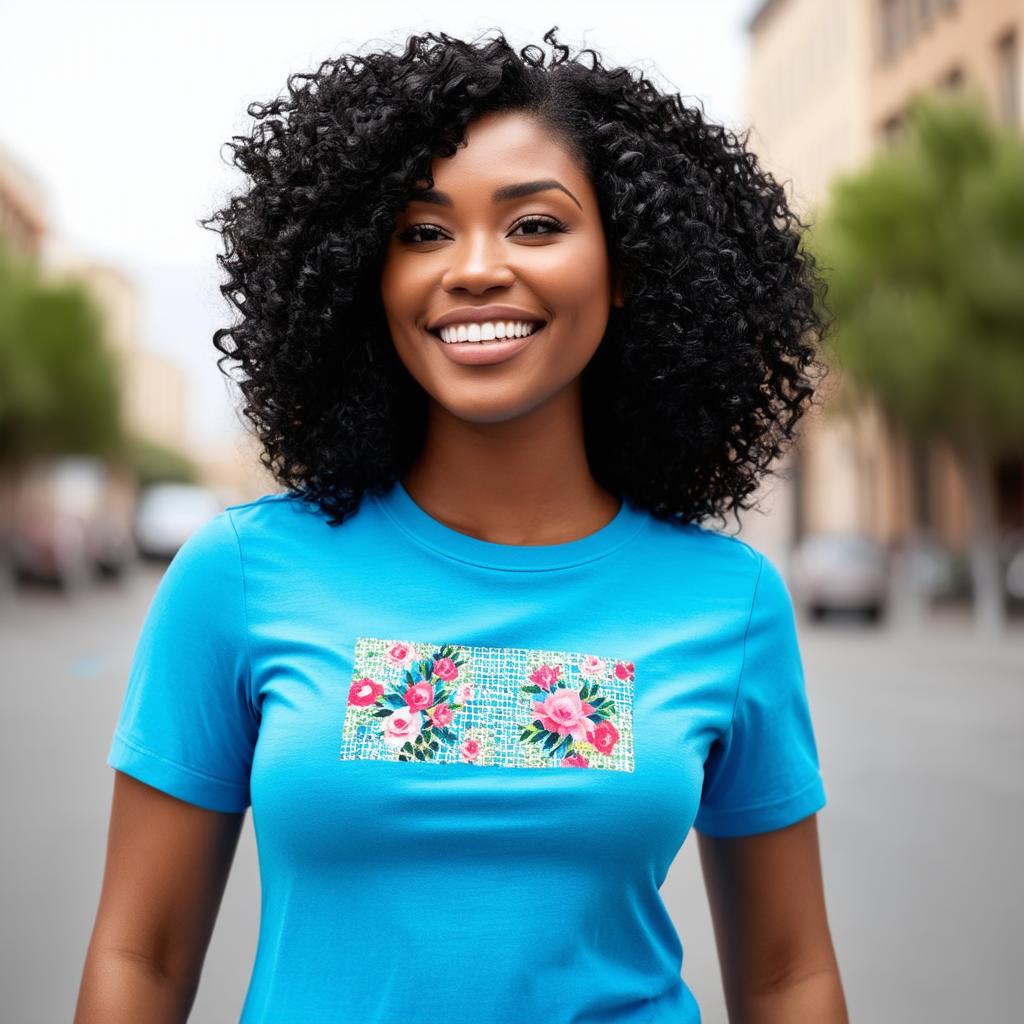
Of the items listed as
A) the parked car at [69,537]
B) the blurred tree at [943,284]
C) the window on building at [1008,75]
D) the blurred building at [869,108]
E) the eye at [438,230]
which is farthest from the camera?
the blurred building at [869,108]

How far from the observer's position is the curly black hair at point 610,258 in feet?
6.33

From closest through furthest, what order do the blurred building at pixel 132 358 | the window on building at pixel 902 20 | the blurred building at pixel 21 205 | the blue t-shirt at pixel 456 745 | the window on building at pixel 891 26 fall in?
the blue t-shirt at pixel 456 745
the window on building at pixel 902 20
the window on building at pixel 891 26
the blurred building at pixel 132 358
the blurred building at pixel 21 205

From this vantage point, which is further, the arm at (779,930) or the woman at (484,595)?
the arm at (779,930)

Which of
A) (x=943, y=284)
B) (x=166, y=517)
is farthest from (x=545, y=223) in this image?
(x=166, y=517)

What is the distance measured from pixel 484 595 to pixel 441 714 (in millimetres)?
173

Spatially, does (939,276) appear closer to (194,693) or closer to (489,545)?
(489,545)

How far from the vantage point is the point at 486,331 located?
184cm

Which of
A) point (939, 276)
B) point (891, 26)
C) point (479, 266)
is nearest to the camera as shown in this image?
point (479, 266)

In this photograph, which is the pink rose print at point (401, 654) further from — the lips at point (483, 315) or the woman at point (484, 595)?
the lips at point (483, 315)

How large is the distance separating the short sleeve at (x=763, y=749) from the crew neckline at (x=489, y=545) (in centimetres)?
21

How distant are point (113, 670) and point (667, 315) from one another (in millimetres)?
13322

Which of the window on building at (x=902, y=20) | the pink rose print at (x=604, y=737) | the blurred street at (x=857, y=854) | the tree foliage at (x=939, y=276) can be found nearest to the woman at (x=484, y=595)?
the pink rose print at (x=604, y=737)

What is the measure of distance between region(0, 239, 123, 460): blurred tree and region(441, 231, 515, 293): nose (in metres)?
38.9

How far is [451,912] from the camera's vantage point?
166 centimetres
